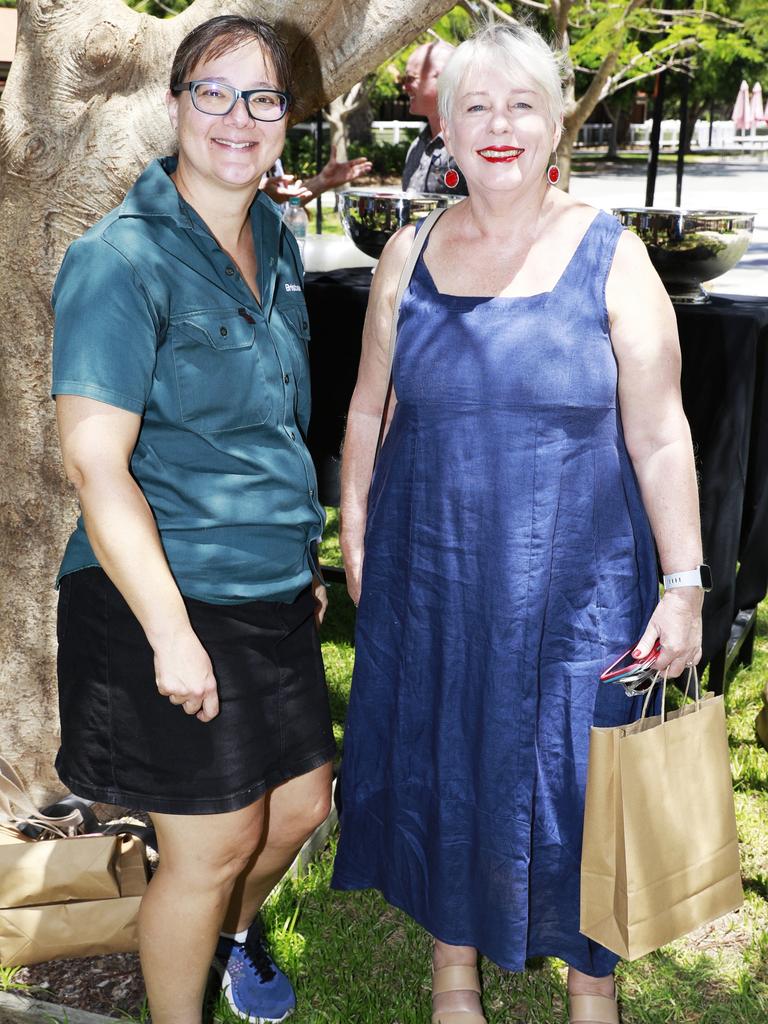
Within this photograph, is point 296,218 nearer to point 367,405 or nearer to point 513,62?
point 367,405

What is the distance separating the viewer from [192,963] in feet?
7.02

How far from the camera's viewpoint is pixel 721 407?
3.59 m

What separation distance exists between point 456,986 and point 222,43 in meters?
2.01

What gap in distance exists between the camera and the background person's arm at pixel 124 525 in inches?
70.3

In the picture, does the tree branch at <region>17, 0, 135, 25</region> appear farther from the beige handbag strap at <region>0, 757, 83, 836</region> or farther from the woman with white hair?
the beige handbag strap at <region>0, 757, 83, 836</region>

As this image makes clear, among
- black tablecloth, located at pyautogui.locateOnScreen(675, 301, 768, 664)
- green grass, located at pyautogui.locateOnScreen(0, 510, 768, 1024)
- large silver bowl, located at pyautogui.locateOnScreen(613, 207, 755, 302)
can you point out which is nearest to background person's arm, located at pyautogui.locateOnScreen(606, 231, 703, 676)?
green grass, located at pyautogui.locateOnScreen(0, 510, 768, 1024)

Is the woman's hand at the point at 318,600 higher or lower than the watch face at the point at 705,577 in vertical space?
lower

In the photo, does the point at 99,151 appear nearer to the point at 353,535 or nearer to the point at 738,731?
the point at 353,535

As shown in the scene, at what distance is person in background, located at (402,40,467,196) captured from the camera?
479cm

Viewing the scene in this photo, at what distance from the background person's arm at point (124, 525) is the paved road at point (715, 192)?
9.16 m

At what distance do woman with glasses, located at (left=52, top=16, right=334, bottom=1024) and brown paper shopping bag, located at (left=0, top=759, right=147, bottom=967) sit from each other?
0.48 meters

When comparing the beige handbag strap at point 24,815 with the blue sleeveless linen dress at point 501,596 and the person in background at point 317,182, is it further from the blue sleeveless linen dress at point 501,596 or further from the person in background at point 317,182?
the person in background at point 317,182

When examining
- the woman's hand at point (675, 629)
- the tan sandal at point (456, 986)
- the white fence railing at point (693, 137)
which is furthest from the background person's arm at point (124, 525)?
the white fence railing at point (693, 137)

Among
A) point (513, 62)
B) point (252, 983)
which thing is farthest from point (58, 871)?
point (513, 62)
